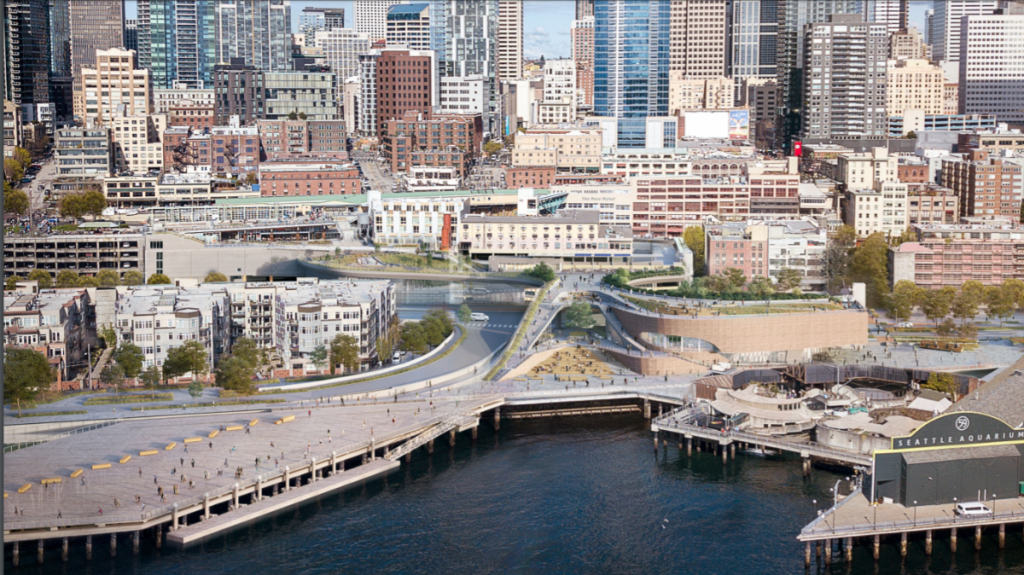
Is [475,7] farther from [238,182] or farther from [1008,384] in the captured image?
[1008,384]

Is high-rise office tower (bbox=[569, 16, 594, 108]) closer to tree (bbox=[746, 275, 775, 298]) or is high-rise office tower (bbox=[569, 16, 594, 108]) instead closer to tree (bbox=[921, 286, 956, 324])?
tree (bbox=[746, 275, 775, 298])

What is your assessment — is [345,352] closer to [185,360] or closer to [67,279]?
[185,360]

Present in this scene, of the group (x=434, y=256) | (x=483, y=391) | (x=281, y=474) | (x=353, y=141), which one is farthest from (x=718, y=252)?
(x=353, y=141)

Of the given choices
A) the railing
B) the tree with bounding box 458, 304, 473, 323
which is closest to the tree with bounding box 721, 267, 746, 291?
the tree with bounding box 458, 304, 473, 323

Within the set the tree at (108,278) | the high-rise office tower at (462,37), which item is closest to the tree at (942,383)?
the tree at (108,278)


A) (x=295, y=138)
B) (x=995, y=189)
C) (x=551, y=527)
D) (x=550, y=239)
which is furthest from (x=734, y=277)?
(x=295, y=138)

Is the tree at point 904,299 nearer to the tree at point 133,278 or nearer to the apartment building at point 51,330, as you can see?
the apartment building at point 51,330
